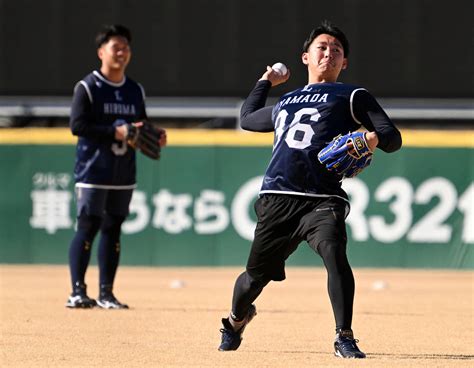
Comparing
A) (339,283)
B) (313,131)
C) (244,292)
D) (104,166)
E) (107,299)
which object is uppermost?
(313,131)

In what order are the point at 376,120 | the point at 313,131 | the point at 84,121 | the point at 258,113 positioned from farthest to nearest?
the point at 84,121, the point at 258,113, the point at 313,131, the point at 376,120

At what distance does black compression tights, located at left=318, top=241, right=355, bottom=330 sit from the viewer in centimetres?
555

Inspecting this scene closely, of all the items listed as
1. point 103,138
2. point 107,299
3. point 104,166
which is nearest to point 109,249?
point 107,299

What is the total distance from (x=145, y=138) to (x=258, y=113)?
2251 mm

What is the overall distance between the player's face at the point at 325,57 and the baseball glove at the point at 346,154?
37 cm

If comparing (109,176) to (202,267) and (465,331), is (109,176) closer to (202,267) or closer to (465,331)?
(465,331)

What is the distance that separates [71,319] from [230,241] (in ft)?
16.6

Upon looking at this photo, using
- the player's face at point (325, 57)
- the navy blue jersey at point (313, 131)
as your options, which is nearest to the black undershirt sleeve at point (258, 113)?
the navy blue jersey at point (313, 131)

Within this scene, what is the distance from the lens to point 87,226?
8.31 m

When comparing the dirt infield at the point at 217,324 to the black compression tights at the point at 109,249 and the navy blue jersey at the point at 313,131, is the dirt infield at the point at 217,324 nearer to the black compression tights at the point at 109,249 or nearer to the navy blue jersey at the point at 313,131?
the black compression tights at the point at 109,249

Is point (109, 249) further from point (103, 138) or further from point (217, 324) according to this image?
point (217, 324)

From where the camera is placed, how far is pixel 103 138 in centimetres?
823

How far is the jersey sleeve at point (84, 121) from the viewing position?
26.6ft

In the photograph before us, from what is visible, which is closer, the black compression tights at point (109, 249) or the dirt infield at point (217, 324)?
the dirt infield at point (217, 324)
